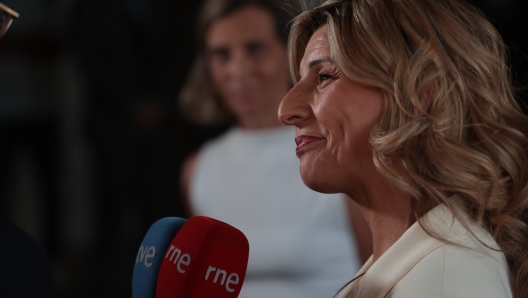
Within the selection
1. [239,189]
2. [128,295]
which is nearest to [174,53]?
[239,189]

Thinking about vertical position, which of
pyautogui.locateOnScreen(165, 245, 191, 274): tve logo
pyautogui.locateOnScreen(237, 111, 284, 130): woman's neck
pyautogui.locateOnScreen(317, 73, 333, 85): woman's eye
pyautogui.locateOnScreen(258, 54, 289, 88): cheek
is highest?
pyautogui.locateOnScreen(317, 73, 333, 85): woman's eye

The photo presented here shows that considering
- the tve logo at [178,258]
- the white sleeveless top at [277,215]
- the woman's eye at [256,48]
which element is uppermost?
the woman's eye at [256,48]

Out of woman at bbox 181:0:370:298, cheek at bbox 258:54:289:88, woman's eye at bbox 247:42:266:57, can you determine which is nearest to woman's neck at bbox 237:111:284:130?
woman at bbox 181:0:370:298

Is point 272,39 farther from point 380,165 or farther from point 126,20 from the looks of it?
point 380,165

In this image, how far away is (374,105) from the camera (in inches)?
36.7

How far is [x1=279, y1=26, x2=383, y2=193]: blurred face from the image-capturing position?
939 millimetres

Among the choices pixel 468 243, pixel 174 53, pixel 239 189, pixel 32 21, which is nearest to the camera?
pixel 468 243

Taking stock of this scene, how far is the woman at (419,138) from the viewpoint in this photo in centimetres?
88

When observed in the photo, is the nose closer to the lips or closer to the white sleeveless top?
the lips

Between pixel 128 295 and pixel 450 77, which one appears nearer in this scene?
pixel 450 77

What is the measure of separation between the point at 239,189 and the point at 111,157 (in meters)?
0.70

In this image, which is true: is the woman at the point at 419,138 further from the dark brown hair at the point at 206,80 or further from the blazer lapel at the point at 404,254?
the dark brown hair at the point at 206,80

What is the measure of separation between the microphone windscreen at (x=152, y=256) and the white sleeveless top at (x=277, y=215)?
1.40 metres

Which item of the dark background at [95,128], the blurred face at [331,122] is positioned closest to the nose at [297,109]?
the blurred face at [331,122]
